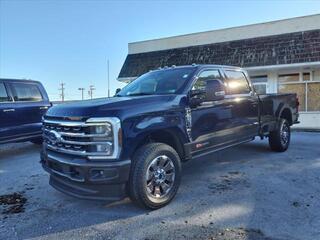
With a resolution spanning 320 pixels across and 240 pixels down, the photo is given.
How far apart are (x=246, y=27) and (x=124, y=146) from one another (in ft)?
49.2

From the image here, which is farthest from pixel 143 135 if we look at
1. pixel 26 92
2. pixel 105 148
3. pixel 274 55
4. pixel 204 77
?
pixel 274 55

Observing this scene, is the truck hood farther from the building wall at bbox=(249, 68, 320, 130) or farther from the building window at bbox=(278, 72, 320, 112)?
the building window at bbox=(278, 72, 320, 112)

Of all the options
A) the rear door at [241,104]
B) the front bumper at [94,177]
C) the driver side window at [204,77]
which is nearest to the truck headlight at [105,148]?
the front bumper at [94,177]

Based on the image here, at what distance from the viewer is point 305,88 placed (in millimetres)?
16078

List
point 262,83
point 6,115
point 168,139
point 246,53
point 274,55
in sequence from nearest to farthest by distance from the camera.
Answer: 1. point 168,139
2. point 6,115
3. point 274,55
4. point 246,53
5. point 262,83

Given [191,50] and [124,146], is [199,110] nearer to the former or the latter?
[124,146]

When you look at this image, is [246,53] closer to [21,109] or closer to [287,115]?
[287,115]

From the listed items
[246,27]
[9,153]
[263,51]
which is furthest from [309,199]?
[246,27]

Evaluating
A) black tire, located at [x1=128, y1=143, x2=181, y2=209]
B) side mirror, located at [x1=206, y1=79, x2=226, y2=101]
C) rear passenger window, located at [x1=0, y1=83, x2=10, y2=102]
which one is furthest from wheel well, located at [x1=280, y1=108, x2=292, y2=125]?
rear passenger window, located at [x1=0, y1=83, x2=10, y2=102]

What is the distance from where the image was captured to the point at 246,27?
58.2 feet

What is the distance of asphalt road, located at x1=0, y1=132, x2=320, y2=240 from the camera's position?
413 centimetres

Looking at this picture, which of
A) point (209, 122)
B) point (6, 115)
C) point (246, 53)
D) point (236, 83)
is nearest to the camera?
point (209, 122)

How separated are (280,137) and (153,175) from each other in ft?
15.3

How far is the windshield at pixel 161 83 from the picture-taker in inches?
227
